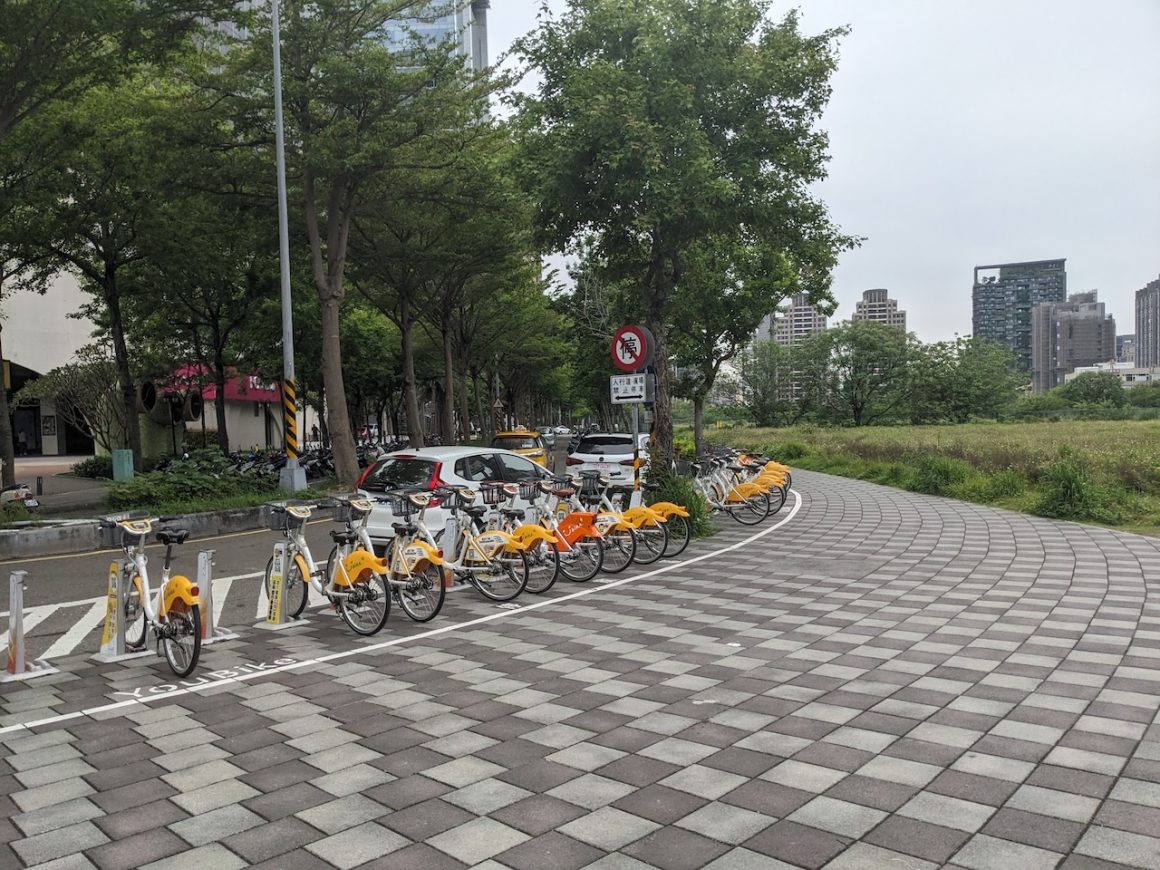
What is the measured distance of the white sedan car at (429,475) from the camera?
938cm

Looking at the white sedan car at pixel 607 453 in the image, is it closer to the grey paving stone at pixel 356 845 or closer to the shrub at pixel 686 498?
the shrub at pixel 686 498

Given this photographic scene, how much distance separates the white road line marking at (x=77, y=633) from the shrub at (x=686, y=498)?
24.7 ft

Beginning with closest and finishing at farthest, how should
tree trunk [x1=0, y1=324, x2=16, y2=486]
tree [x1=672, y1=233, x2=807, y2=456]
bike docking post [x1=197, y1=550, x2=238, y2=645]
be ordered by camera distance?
bike docking post [x1=197, y1=550, x2=238, y2=645] < tree trunk [x1=0, y1=324, x2=16, y2=486] < tree [x1=672, y1=233, x2=807, y2=456]

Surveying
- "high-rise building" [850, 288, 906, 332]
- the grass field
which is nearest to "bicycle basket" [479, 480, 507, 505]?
the grass field

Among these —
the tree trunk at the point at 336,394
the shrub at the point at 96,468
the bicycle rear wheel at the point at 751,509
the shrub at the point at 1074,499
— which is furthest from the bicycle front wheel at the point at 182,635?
the shrub at the point at 96,468

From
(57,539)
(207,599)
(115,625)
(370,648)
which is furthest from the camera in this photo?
(57,539)

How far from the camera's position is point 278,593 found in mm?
7219

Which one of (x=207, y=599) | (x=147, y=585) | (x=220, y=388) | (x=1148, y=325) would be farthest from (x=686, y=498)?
(x=1148, y=325)

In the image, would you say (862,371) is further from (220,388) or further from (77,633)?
(77,633)

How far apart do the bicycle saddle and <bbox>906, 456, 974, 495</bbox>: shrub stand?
16.2m

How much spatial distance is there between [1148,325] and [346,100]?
630 feet

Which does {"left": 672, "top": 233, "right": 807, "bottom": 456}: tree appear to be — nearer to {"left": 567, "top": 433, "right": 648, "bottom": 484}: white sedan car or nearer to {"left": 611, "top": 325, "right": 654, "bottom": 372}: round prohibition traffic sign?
{"left": 567, "top": 433, "right": 648, "bottom": 484}: white sedan car

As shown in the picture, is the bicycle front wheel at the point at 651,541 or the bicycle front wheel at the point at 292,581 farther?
the bicycle front wheel at the point at 651,541

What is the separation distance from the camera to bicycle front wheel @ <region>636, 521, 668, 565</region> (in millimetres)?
10234
